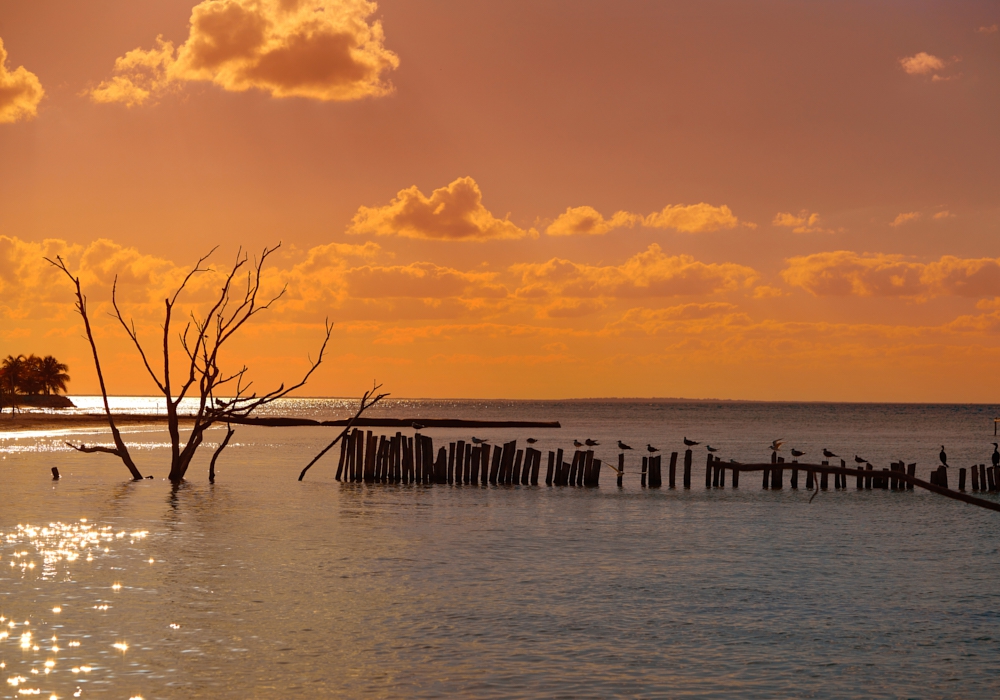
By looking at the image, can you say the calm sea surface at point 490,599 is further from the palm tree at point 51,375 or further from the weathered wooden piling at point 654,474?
the palm tree at point 51,375

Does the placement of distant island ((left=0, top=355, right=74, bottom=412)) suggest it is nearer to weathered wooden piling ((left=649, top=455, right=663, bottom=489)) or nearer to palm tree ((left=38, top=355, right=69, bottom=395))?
palm tree ((left=38, top=355, right=69, bottom=395))

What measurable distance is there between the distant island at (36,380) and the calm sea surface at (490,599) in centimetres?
12153

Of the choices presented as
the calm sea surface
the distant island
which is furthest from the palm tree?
the calm sea surface

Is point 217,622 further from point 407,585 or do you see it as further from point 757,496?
point 757,496

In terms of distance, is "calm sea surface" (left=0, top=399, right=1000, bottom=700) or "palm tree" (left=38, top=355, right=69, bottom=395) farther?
"palm tree" (left=38, top=355, right=69, bottom=395)

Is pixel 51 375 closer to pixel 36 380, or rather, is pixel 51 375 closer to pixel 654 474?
pixel 36 380

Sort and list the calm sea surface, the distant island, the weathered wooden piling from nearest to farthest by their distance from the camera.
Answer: the calm sea surface → the weathered wooden piling → the distant island

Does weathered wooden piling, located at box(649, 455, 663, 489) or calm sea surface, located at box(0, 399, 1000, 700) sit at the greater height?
weathered wooden piling, located at box(649, 455, 663, 489)

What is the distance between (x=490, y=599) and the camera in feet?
45.2

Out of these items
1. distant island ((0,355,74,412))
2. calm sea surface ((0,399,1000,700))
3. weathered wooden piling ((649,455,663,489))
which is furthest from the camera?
distant island ((0,355,74,412))

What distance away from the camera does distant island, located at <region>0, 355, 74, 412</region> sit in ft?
442

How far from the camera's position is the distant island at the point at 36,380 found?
135m

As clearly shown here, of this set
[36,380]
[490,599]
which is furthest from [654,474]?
[36,380]

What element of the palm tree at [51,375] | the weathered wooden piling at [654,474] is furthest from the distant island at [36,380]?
the weathered wooden piling at [654,474]
